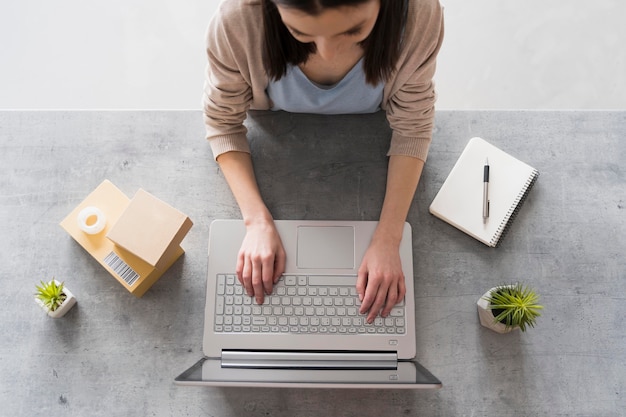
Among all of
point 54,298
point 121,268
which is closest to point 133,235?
point 121,268

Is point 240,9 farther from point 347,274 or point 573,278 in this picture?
point 573,278

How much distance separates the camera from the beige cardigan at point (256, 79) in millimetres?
857

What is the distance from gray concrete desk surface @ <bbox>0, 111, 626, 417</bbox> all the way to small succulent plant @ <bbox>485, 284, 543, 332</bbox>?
0.06 meters

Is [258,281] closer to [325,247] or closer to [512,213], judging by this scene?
[325,247]

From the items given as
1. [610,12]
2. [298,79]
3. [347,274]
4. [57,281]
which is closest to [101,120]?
[57,281]

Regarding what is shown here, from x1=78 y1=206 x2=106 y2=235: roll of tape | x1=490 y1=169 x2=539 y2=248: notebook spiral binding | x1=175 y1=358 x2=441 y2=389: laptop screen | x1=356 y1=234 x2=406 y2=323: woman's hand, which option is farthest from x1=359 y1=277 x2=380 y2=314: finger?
x1=78 y1=206 x2=106 y2=235: roll of tape

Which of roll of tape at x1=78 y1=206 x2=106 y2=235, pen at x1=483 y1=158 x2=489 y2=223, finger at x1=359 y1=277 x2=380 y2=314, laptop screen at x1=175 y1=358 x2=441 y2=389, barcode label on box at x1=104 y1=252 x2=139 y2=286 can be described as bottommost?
laptop screen at x1=175 y1=358 x2=441 y2=389

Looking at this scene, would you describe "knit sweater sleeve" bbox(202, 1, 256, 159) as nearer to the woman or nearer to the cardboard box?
the woman

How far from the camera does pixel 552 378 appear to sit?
99 centimetres

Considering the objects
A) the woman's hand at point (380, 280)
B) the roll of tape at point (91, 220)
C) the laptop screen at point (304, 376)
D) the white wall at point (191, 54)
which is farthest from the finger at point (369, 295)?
the white wall at point (191, 54)

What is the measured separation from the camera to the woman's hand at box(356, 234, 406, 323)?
0.97 meters

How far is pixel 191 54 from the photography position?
70.1 inches

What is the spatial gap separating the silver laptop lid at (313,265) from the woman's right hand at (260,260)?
18 mm

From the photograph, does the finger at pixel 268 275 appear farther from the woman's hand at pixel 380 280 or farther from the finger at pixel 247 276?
the woman's hand at pixel 380 280
